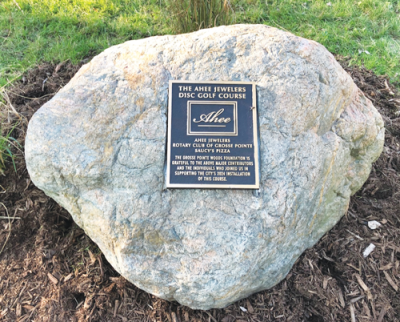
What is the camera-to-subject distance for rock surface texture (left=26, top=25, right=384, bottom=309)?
2.22 meters

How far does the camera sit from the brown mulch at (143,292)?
8.45 feet

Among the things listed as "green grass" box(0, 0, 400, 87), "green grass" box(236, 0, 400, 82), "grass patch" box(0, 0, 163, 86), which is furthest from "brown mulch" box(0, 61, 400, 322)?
"green grass" box(236, 0, 400, 82)

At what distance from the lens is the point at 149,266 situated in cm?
225

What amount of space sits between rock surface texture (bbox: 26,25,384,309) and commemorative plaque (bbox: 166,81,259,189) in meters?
0.07

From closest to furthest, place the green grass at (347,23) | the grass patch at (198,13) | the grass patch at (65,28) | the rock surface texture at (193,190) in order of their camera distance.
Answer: the rock surface texture at (193,190), the grass patch at (198,13), the grass patch at (65,28), the green grass at (347,23)

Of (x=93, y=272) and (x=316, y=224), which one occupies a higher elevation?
(x=316, y=224)

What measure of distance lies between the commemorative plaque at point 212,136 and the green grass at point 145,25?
2468 millimetres

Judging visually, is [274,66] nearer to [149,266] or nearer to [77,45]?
[149,266]

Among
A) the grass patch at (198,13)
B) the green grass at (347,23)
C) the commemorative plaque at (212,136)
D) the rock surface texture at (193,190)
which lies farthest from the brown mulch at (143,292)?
the grass patch at (198,13)

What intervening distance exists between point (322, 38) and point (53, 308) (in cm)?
489

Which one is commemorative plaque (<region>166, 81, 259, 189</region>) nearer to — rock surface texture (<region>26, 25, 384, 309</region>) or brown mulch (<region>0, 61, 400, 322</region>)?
rock surface texture (<region>26, 25, 384, 309</region>)

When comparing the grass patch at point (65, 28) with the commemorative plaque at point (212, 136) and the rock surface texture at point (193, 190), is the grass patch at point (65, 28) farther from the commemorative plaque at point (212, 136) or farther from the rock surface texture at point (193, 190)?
the commemorative plaque at point (212, 136)

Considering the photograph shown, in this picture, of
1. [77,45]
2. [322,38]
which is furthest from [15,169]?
[322,38]

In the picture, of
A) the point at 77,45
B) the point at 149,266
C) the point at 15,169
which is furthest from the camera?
the point at 77,45
